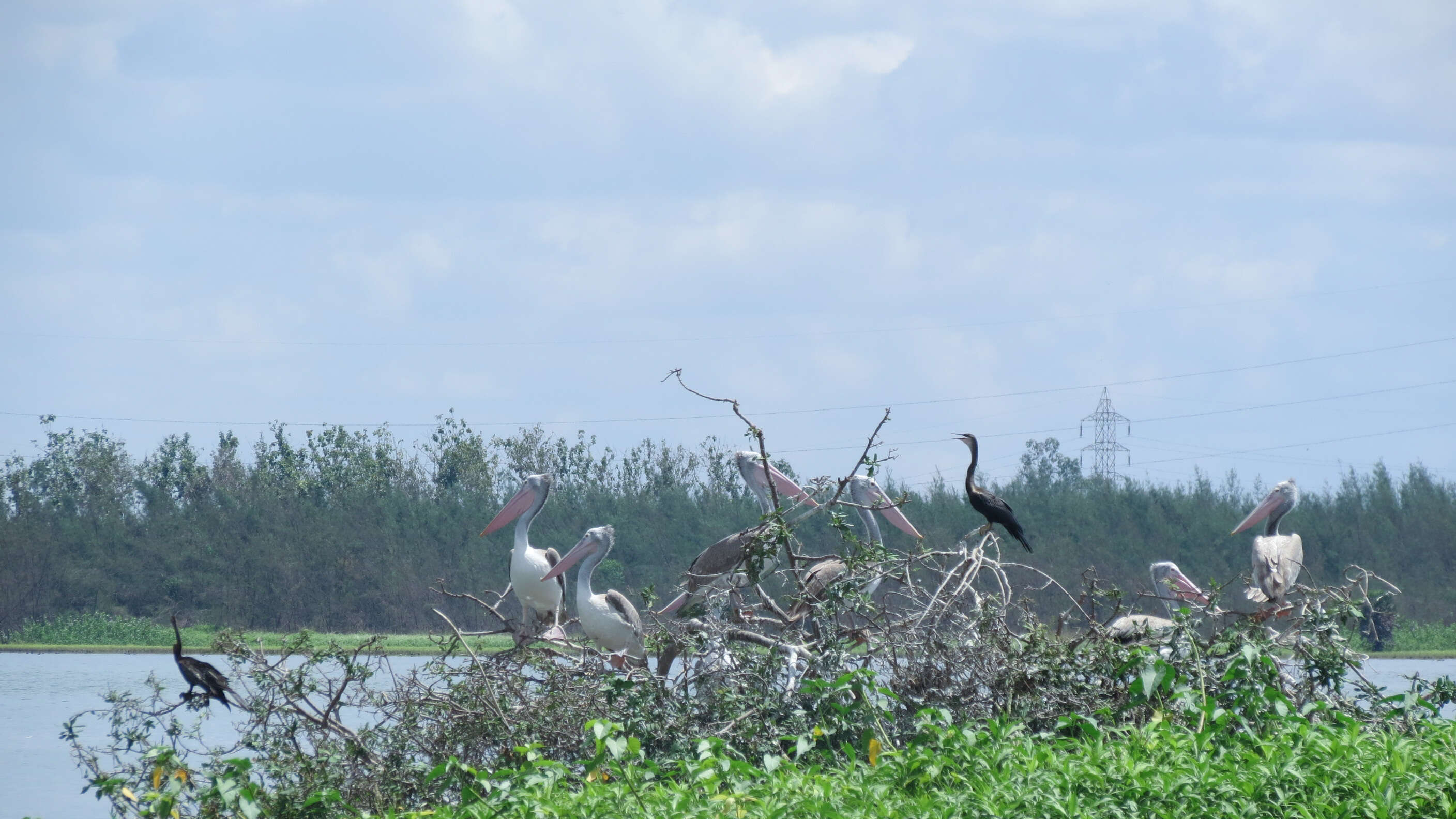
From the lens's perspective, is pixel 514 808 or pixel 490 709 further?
pixel 490 709

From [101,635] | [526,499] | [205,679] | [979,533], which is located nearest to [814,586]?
[979,533]

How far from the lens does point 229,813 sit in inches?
179

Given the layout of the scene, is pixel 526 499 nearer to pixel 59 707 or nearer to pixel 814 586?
pixel 59 707

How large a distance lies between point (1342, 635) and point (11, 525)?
2466 centimetres

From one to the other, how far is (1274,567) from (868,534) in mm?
2466

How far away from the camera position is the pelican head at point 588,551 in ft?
28.6

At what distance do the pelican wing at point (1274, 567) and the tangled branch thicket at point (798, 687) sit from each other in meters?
2.18

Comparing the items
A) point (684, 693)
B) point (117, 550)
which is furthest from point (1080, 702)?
point (117, 550)

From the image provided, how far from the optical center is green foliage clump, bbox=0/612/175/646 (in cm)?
2205

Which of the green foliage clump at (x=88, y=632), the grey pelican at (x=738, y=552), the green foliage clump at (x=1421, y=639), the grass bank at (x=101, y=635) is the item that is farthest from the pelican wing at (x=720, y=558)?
the green foliage clump at (x=88, y=632)

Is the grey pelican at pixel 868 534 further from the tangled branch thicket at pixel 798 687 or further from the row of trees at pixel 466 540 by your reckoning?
the row of trees at pixel 466 540

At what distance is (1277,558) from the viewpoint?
8.19 m

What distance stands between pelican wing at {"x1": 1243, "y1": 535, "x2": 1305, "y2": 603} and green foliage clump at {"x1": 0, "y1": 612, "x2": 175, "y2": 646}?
1804 centimetres

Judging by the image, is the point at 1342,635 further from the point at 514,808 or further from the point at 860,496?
the point at 860,496
